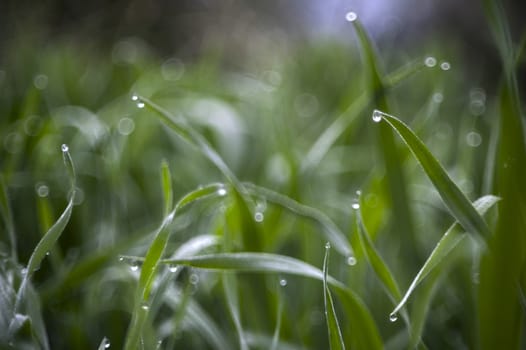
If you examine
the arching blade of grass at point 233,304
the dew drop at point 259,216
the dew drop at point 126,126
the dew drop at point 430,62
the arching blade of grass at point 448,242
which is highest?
the dew drop at point 430,62

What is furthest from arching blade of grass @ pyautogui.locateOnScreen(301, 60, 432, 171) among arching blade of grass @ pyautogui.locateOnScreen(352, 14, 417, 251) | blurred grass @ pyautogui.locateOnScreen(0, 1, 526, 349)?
arching blade of grass @ pyautogui.locateOnScreen(352, 14, 417, 251)

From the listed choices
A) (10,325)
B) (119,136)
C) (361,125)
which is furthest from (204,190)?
(361,125)

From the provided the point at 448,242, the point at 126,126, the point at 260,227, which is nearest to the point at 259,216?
the point at 260,227

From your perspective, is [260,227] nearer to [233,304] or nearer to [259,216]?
[259,216]

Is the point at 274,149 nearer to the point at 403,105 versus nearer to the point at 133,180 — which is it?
the point at 133,180

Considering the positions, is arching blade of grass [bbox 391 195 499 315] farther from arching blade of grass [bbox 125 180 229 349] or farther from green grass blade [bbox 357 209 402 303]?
arching blade of grass [bbox 125 180 229 349]

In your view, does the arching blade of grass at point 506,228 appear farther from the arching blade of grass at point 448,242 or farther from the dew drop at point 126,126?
the dew drop at point 126,126

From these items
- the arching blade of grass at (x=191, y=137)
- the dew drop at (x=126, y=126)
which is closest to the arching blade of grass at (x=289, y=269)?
the arching blade of grass at (x=191, y=137)
